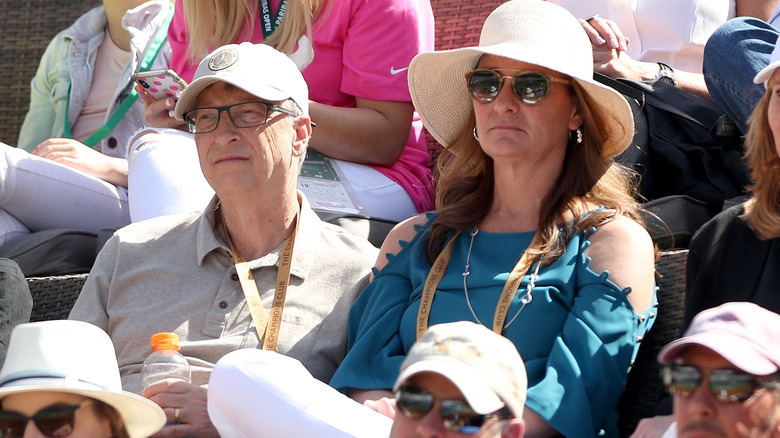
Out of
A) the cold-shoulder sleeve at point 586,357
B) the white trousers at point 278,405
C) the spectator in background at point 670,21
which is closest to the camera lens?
the white trousers at point 278,405

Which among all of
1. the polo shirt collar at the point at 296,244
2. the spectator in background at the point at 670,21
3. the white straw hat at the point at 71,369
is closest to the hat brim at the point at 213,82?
the polo shirt collar at the point at 296,244

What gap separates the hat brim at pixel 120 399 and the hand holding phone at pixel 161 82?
1.82m

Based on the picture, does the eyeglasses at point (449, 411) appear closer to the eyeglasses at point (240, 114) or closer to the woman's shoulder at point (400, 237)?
the woman's shoulder at point (400, 237)

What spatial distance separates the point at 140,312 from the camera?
A: 3816mm

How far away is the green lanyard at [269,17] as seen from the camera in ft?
15.4

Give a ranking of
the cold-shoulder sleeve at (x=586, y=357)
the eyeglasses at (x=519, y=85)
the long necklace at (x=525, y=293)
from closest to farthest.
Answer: the cold-shoulder sleeve at (x=586, y=357) < the long necklace at (x=525, y=293) < the eyeglasses at (x=519, y=85)

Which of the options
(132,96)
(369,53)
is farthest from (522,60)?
(132,96)

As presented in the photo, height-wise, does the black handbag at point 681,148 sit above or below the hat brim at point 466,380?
below

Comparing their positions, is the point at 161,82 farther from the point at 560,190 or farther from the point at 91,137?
the point at 560,190

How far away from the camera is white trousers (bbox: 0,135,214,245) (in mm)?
4352

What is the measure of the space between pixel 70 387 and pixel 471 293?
1216 mm

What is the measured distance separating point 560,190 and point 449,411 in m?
1.44

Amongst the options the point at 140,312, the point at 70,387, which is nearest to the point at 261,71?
the point at 140,312

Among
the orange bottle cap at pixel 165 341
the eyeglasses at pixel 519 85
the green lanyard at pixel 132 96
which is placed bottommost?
the green lanyard at pixel 132 96
